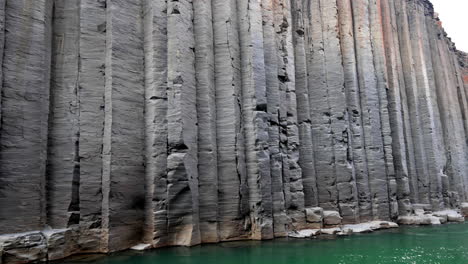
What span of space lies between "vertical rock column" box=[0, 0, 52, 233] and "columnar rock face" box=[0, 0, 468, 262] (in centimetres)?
2

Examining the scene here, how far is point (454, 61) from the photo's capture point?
2141 centimetres

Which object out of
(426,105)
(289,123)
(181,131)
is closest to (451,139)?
(426,105)

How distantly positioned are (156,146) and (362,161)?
6974 mm

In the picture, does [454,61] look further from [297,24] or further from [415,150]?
[297,24]

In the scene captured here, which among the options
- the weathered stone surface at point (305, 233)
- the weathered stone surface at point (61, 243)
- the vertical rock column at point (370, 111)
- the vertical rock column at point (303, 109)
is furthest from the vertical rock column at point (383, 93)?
the weathered stone surface at point (61, 243)

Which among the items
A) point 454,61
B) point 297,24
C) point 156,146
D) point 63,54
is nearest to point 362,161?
point 297,24

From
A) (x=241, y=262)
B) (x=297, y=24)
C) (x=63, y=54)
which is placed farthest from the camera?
(x=297, y=24)

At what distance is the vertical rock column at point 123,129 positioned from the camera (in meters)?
6.87

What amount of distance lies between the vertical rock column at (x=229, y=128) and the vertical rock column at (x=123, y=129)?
185cm

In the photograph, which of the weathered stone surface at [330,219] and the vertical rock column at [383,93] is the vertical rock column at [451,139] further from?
the weathered stone surface at [330,219]

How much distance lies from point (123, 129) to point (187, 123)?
1329mm

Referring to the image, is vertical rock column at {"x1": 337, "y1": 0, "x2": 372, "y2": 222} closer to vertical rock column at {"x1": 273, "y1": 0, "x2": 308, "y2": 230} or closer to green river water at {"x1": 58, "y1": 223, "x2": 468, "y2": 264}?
vertical rock column at {"x1": 273, "y1": 0, "x2": 308, "y2": 230}

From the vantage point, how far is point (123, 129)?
723 centimetres

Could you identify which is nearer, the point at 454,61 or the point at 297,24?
the point at 297,24
